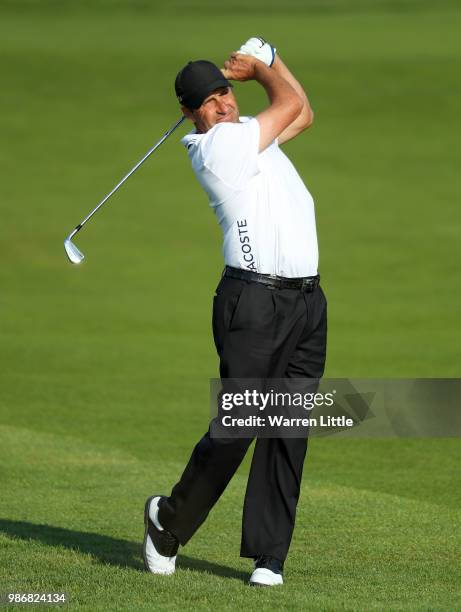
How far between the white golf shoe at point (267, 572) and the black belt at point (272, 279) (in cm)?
113

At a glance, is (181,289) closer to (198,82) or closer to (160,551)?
(160,551)

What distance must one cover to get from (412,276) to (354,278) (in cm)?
75

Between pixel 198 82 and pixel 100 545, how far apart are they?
2236mm

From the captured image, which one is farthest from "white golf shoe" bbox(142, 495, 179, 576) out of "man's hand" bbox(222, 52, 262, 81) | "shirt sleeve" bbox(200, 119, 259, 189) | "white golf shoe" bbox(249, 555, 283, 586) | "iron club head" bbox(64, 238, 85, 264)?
"man's hand" bbox(222, 52, 262, 81)

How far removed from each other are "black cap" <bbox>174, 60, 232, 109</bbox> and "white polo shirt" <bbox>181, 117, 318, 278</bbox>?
0.17m

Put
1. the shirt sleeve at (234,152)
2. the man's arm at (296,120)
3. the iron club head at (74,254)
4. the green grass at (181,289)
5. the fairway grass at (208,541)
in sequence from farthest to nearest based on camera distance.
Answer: the iron club head at (74,254) → the green grass at (181,289) → the man's arm at (296,120) → the shirt sleeve at (234,152) → the fairway grass at (208,541)

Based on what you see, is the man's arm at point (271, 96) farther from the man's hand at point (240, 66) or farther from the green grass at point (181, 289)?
the green grass at point (181, 289)

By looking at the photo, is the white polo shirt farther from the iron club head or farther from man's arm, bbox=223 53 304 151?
the iron club head

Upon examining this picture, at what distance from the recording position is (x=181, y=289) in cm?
1686

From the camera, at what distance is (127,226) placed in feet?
67.8

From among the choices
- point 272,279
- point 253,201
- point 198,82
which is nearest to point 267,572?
point 272,279

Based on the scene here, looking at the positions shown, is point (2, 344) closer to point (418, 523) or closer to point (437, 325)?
point (437, 325)

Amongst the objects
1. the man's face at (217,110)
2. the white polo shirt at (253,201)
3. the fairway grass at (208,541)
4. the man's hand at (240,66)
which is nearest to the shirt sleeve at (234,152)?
the white polo shirt at (253,201)

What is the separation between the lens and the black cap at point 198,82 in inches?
227
